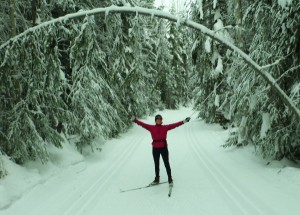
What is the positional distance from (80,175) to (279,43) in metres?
7.54

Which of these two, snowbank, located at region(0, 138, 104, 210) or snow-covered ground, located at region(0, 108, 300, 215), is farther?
snowbank, located at region(0, 138, 104, 210)

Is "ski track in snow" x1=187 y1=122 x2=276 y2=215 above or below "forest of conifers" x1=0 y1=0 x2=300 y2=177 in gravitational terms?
below

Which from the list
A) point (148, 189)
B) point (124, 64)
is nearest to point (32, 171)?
point (148, 189)

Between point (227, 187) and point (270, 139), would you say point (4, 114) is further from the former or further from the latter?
point (270, 139)

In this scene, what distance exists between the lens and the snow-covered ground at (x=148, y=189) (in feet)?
25.5

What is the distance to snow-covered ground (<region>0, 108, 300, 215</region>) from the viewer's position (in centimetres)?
777

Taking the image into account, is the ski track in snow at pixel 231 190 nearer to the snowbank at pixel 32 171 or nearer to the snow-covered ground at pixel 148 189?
the snow-covered ground at pixel 148 189

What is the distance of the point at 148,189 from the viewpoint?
9602 millimetres

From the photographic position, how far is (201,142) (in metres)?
18.7

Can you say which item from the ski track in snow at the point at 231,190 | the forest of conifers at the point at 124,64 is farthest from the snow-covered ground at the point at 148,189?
the forest of conifers at the point at 124,64

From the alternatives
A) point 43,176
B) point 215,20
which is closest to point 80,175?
point 43,176

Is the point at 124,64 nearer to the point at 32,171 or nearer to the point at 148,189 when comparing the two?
the point at 148,189

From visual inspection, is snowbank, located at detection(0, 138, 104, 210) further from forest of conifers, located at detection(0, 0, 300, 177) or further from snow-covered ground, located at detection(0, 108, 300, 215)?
forest of conifers, located at detection(0, 0, 300, 177)

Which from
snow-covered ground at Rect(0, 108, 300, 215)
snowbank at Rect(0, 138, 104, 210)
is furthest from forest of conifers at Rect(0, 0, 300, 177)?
snow-covered ground at Rect(0, 108, 300, 215)
